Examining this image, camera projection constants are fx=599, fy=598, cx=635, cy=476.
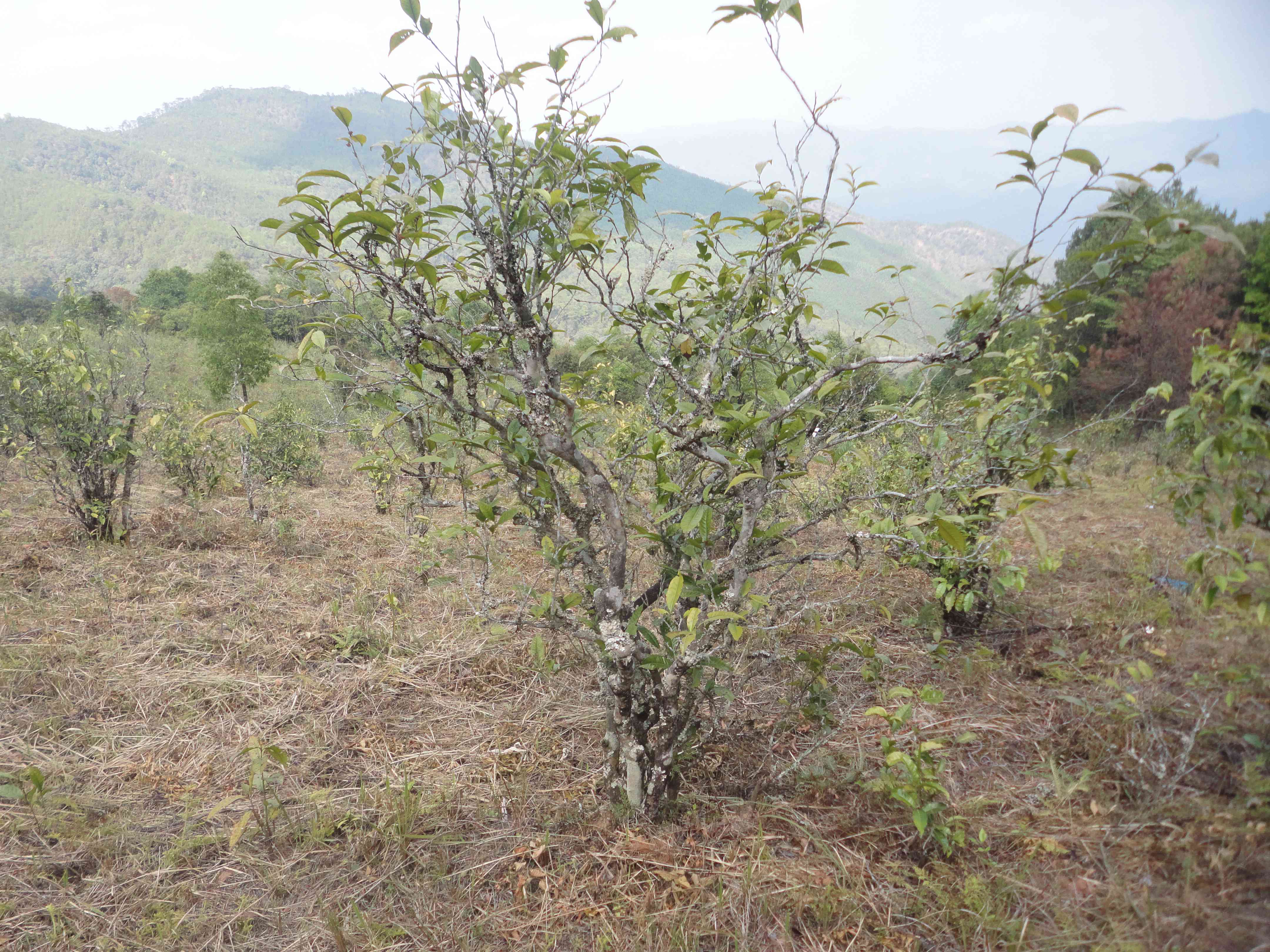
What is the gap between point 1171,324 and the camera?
2936 mm

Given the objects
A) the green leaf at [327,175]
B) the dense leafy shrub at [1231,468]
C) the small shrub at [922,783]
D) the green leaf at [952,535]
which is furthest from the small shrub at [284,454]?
the dense leafy shrub at [1231,468]

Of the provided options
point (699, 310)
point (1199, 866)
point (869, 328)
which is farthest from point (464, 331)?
point (1199, 866)

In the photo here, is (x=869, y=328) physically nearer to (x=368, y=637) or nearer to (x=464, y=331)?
(x=464, y=331)

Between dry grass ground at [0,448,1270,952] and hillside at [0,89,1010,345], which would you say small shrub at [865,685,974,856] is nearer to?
dry grass ground at [0,448,1270,952]

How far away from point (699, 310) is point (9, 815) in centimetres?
320

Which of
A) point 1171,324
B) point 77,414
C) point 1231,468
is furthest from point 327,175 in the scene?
point 77,414

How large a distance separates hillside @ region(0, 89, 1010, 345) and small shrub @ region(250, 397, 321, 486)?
741 inches

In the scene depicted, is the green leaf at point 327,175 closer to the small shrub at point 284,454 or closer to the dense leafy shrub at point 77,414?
the dense leafy shrub at point 77,414

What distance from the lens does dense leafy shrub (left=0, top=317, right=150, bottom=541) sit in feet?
14.9

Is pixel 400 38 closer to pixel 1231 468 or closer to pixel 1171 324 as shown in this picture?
pixel 1231 468

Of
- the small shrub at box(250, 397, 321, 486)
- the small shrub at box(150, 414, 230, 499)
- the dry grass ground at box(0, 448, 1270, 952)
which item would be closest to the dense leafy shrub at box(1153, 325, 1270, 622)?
the dry grass ground at box(0, 448, 1270, 952)

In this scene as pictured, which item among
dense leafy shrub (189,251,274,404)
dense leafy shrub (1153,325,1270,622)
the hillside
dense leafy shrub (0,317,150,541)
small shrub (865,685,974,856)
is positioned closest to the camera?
dense leafy shrub (1153,325,1270,622)

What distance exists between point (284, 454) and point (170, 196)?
98.5 metres

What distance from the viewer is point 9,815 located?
2.27m
